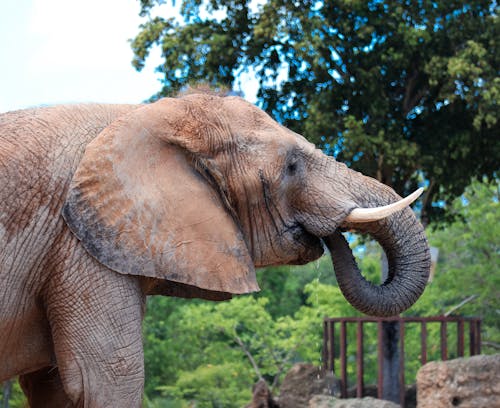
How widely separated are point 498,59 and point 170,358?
46.8 feet

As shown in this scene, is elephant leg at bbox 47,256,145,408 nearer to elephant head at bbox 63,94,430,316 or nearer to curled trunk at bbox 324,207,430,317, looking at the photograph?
elephant head at bbox 63,94,430,316

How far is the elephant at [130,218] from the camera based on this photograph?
3602 mm

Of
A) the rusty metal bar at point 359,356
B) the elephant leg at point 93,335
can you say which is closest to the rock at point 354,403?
the rusty metal bar at point 359,356

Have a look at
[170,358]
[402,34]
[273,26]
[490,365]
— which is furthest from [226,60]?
[170,358]

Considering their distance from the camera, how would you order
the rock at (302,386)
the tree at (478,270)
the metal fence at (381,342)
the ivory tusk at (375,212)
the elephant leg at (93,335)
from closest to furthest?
the elephant leg at (93,335) → the ivory tusk at (375,212) → the metal fence at (381,342) → the rock at (302,386) → the tree at (478,270)

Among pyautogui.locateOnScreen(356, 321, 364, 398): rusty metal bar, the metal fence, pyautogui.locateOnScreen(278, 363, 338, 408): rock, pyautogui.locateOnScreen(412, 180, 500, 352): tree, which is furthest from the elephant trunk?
pyautogui.locateOnScreen(412, 180, 500, 352): tree

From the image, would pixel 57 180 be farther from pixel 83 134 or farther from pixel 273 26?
pixel 273 26

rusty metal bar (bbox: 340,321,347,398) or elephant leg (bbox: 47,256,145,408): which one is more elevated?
elephant leg (bbox: 47,256,145,408)

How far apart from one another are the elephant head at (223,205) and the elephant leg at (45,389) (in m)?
0.82

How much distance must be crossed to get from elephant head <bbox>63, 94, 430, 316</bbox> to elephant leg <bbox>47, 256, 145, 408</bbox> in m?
0.11

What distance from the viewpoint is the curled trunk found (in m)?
4.43

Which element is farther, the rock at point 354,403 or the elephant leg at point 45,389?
the rock at point 354,403

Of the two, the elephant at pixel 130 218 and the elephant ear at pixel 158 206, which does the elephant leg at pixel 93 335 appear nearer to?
the elephant at pixel 130 218

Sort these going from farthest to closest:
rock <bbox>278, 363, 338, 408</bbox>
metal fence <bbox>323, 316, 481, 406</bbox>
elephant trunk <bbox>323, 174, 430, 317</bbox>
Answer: rock <bbox>278, 363, 338, 408</bbox> < metal fence <bbox>323, 316, 481, 406</bbox> < elephant trunk <bbox>323, 174, 430, 317</bbox>
